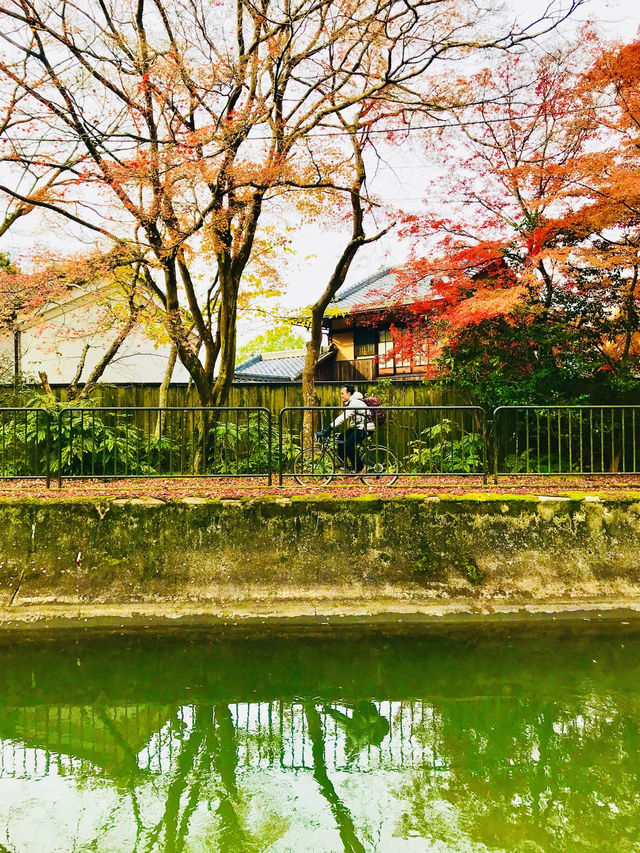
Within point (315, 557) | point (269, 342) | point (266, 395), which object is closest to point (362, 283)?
point (266, 395)

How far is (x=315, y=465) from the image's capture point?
7.02 m

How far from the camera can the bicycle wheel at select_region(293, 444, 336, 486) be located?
251 inches

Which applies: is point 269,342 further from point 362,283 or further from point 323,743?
point 323,743

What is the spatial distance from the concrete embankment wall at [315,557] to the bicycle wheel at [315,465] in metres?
0.95

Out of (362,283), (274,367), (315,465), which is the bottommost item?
(315,465)

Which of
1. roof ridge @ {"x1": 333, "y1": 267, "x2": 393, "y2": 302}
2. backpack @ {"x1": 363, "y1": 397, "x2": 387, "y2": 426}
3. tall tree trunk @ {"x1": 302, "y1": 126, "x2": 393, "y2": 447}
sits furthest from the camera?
roof ridge @ {"x1": 333, "y1": 267, "x2": 393, "y2": 302}

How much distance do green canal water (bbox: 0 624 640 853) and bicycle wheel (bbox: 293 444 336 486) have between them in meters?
2.13

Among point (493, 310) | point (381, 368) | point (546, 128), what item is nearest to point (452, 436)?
point (493, 310)

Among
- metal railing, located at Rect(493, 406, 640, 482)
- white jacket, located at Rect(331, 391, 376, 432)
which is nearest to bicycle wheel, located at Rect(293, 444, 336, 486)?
white jacket, located at Rect(331, 391, 376, 432)

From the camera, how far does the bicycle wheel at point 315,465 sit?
6379 millimetres

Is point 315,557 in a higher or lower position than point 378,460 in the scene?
lower

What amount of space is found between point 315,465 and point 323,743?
158 inches

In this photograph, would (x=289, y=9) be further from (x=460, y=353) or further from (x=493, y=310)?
(x=460, y=353)

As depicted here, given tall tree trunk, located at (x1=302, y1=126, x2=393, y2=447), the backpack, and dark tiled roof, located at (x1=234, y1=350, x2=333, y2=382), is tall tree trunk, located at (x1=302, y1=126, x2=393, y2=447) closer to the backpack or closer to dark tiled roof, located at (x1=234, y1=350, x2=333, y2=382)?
the backpack
